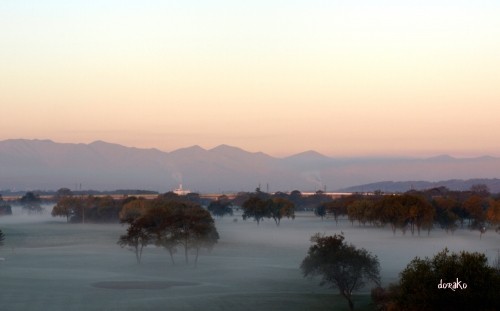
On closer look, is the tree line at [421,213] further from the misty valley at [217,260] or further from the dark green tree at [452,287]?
the dark green tree at [452,287]

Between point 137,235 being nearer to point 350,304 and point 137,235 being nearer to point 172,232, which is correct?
point 172,232

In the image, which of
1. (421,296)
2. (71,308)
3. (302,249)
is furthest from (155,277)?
(421,296)

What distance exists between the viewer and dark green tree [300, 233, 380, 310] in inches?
2308

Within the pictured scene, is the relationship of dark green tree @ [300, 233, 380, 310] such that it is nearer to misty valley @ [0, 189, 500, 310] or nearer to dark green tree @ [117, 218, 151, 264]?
misty valley @ [0, 189, 500, 310]

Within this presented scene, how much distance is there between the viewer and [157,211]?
95.9m

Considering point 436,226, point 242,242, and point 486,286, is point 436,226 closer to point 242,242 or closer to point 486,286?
point 242,242

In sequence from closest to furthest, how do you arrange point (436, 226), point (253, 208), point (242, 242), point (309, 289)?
point (309, 289) → point (242, 242) → point (436, 226) → point (253, 208)

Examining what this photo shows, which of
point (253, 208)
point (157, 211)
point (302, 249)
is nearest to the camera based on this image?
point (157, 211)

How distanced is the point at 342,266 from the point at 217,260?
34.0 meters

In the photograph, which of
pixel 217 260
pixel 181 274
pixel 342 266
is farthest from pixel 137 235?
pixel 342 266

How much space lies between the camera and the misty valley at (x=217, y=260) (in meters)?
55.4

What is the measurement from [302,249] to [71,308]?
2159 inches

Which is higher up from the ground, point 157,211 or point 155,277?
point 157,211

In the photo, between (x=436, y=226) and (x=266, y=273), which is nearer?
(x=266, y=273)
